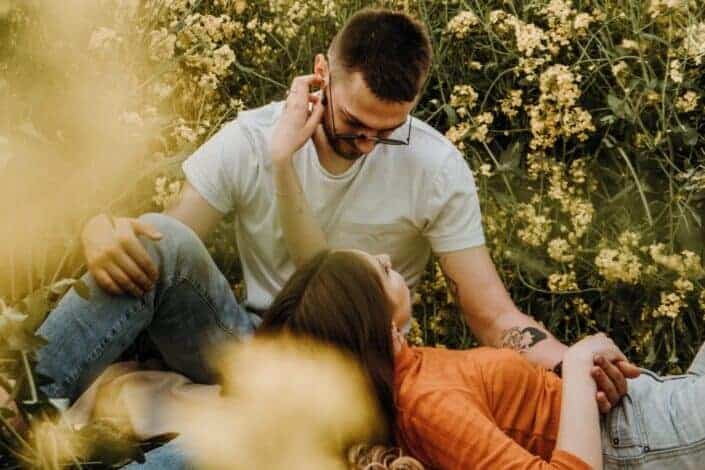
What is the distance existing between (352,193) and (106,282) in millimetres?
643

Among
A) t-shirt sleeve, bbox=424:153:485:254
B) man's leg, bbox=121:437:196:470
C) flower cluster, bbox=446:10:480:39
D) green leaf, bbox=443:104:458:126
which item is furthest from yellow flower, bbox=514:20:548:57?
man's leg, bbox=121:437:196:470

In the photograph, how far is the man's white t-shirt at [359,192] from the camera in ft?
7.04

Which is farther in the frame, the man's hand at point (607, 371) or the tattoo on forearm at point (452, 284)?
the tattoo on forearm at point (452, 284)

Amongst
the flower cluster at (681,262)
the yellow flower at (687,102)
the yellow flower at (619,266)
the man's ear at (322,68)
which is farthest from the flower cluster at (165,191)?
the yellow flower at (687,102)

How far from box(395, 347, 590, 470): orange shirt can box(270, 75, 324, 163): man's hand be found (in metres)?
0.53

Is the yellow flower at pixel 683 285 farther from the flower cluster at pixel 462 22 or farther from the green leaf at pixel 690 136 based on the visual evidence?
the flower cluster at pixel 462 22

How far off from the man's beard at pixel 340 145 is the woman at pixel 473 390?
14.8 inches

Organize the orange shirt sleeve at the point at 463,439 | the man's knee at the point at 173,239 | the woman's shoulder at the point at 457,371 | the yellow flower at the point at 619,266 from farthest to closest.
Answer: the yellow flower at the point at 619,266
the man's knee at the point at 173,239
the woman's shoulder at the point at 457,371
the orange shirt sleeve at the point at 463,439

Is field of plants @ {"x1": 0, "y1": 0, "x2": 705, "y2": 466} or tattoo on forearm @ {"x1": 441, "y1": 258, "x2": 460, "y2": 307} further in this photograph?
field of plants @ {"x1": 0, "y1": 0, "x2": 705, "y2": 466}

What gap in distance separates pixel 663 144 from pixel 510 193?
389mm

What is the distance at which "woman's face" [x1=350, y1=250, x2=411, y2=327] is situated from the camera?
173 cm

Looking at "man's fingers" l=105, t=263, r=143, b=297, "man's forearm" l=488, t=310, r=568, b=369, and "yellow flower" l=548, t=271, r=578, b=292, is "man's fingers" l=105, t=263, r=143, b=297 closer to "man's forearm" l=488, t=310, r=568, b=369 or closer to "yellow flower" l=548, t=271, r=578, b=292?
"man's forearm" l=488, t=310, r=568, b=369

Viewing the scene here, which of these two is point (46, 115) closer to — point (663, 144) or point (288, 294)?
point (288, 294)

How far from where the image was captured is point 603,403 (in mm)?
1688
